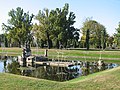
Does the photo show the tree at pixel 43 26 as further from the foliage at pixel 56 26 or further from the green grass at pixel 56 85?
the green grass at pixel 56 85

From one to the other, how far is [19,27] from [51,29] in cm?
1274

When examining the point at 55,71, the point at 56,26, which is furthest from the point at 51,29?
the point at 55,71

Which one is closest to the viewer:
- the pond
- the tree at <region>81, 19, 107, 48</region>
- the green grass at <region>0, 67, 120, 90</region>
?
the green grass at <region>0, 67, 120, 90</region>

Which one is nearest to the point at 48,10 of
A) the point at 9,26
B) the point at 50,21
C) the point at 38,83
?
the point at 50,21

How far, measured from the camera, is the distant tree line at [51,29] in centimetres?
7206

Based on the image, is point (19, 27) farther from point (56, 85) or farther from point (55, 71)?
point (56, 85)

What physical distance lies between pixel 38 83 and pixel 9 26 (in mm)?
69163

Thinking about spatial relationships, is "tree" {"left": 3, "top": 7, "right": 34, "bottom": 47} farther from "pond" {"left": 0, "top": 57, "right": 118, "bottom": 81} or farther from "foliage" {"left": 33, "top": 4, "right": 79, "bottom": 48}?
"pond" {"left": 0, "top": 57, "right": 118, "bottom": 81}

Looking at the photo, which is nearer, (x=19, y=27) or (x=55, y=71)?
(x=55, y=71)

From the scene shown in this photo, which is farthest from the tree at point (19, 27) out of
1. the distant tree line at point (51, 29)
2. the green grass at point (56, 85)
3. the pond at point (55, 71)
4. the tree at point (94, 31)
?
the green grass at point (56, 85)

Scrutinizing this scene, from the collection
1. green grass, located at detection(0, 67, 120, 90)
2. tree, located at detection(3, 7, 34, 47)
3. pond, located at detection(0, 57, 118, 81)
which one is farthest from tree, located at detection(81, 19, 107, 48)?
green grass, located at detection(0, 67, 120, 90)

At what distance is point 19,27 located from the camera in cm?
8025

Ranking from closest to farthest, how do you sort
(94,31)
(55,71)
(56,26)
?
1. (55,71)
2. (56,26)
3. (94,31)

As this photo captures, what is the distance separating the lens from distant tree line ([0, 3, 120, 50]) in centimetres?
7206
